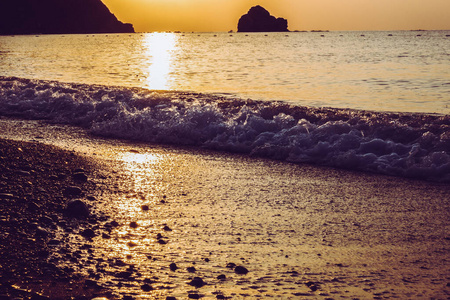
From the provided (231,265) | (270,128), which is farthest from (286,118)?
(231,265)

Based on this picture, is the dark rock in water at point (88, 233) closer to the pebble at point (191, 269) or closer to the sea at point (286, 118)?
the pebble at point (191, 269)

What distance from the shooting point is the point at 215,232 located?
4.72 m

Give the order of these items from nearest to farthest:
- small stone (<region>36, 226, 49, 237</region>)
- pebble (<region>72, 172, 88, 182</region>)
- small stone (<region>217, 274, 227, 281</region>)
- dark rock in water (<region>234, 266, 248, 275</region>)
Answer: small stone (<region>217, 274, 227, 281</region>) < dark rock in water (<region>234, 266, 248, 275</region>) < small stone (<region>36, 226, 49, 237</region>) < pebble (<region>72, 172, 88, 182</region>)

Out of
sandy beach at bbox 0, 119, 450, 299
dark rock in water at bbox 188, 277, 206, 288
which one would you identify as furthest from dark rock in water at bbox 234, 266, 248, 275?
dark rock in water at bbox 188, 277, 206, 288

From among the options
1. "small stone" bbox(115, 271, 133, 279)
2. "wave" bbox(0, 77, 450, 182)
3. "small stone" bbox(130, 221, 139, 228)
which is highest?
"wave" bbox(0, 77, 450, 182)

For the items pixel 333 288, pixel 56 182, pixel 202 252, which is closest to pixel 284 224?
pixel 202 252

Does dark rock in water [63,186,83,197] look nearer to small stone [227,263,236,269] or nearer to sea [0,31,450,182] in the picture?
small stone [227,263,236,269]

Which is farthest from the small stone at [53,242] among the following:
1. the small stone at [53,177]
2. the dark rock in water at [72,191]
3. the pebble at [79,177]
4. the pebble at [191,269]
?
the pebble at [79,177]

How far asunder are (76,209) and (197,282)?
1.99m

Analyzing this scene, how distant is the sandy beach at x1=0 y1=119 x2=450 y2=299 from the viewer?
3594mm

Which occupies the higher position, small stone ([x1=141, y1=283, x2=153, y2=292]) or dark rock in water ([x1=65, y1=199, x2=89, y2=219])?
dark rock in water ([x1=65, y1=199, x2=89, y2=219])

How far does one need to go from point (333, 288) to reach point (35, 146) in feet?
19.3

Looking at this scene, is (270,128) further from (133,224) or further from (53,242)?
(53,242)

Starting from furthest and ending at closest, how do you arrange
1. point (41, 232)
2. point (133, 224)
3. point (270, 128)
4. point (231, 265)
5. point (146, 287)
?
1. point (270, 128)
2. point (133, 224)
3. point (41, 232)
4. point (231, 265)
5. point (146, 287)
